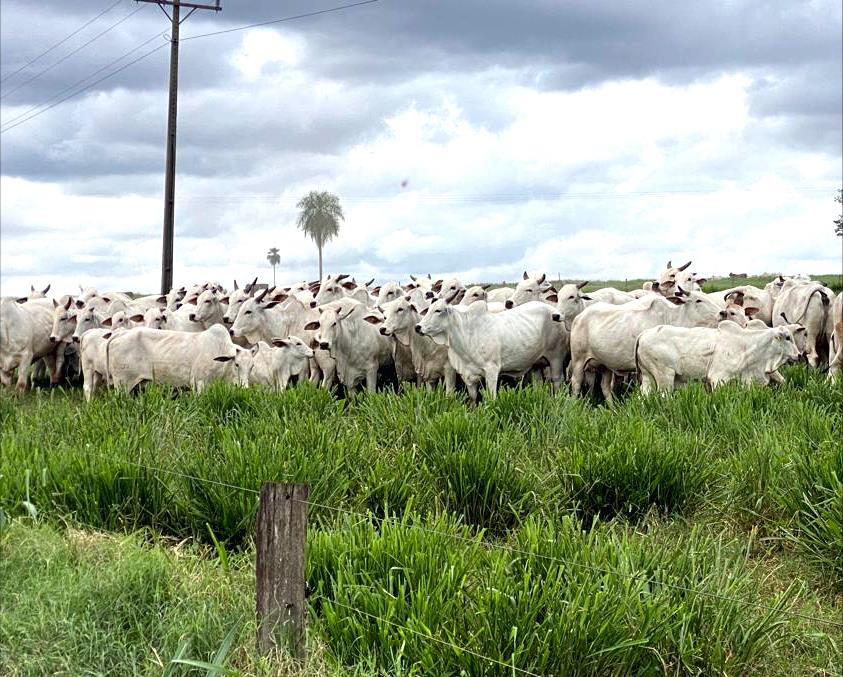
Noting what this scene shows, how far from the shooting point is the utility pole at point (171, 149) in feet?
88.6

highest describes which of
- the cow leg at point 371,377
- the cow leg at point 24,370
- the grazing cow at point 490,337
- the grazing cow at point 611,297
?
the grazing cow at point 611,297

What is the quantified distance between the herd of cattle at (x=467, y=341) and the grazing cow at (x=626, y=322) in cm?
2

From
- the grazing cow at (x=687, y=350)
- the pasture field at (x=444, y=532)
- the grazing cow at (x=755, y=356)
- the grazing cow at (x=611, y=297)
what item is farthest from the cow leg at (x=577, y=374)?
the pasture field at (x=444, y=532)

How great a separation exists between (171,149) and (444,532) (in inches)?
905

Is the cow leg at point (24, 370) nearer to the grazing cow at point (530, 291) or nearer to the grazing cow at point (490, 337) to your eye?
the grazing cow at point (490, 337)

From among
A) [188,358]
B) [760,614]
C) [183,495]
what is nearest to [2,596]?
[183,495]

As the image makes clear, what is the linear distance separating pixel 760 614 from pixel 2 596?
4.70 meters

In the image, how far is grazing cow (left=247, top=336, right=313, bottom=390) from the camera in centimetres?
1430

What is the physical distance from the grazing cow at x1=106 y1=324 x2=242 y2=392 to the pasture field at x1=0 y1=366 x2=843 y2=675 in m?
2.92

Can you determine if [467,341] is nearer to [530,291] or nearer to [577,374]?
[577,374]

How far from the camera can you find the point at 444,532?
5.88 metres

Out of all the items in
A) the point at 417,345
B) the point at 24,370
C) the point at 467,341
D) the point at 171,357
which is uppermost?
the point at 467,341

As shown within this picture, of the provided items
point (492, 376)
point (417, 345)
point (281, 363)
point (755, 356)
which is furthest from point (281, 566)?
point (417, 345)

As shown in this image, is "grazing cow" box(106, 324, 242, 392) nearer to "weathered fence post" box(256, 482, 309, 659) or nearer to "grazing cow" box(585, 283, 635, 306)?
"grazing cow" box(585, 283, 635, 306)
